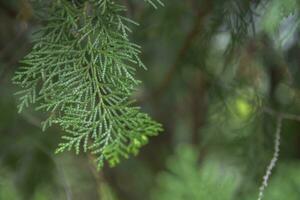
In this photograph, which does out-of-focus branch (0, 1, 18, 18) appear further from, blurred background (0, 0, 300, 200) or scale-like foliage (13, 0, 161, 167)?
scale-like foliage (13, 0, 161, 167)

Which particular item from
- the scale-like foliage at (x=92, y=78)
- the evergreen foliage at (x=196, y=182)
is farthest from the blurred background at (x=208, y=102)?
the scale-like foliage at (x=92, y=78)

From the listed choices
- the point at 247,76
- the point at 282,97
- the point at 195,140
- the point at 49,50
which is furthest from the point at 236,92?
the point at 195,140

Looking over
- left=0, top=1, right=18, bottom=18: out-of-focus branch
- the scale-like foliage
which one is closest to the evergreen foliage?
left=0, top=1, right=18, bottom=18: out-of-focus branch

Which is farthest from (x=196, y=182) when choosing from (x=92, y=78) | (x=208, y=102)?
(x=92, y=78)

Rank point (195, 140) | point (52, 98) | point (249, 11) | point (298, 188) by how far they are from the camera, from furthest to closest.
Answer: point (195, 140) < point (298, 188) < point (249, 11) < point (52, 98)

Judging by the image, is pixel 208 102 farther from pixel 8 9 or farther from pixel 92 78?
pixel 92 78

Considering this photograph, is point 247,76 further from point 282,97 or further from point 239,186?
point 239,186

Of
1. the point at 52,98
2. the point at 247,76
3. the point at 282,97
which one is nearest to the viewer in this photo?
the point at 52,98
